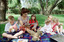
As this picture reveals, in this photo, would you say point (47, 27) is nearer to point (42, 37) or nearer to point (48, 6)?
point (42, 37)

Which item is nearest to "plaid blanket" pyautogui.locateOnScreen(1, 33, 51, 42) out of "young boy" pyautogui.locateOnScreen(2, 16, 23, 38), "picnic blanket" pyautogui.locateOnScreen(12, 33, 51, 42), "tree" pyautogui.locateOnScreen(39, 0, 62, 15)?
"picnic blanket" pyautogui.locateOnScreen(12, 33, 51, 42)

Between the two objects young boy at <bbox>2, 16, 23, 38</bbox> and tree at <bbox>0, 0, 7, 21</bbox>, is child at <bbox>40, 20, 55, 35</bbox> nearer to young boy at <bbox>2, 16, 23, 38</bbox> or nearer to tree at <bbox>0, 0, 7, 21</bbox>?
young boy at <bbox>2, 16, 23, 38</bbox>

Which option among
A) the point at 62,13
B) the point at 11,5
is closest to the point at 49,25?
the point at 62,13

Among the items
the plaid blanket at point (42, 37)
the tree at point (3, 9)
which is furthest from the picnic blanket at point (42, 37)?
the tree at point (3, 9)

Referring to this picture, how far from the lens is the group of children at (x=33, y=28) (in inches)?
73.4

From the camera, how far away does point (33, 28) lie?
203 cm

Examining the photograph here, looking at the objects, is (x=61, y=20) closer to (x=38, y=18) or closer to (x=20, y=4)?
(x=38, y=18)

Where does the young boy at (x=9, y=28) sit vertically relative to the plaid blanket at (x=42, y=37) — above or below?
above

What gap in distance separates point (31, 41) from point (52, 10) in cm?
82

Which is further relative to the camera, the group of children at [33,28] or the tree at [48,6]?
the tree at [48,6]

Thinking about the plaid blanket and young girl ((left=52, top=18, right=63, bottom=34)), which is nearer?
the plaid blanket

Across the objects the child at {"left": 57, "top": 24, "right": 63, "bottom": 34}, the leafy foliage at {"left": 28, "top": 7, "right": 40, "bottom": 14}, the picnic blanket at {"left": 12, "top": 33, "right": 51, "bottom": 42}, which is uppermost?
the leafy foliage at {"left": 28, "top": 7, "right": 40, "bottom": 14}

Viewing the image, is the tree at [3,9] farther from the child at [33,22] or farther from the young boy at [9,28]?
the child at [33,22]

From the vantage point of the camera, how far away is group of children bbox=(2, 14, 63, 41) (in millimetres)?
1864
